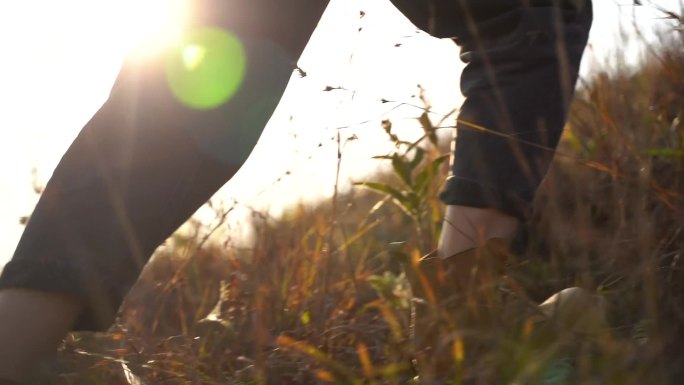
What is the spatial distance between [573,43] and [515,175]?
270 millimetres

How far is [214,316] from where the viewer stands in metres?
1.95

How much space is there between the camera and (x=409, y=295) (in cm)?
184

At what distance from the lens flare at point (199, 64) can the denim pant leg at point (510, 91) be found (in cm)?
41

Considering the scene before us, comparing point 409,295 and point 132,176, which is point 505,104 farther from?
point 132,176

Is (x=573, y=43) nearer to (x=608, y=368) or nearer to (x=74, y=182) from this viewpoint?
(x=608, y=368)

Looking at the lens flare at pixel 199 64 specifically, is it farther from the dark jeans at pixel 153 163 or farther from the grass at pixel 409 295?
the grass at pixel 409 295

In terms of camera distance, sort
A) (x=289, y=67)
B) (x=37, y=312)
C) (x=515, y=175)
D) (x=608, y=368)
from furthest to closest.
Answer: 1. (x=515, y=175)
2. (x=289, y=67)
3. (x=37, y=312)
4. (x=608, y=368)

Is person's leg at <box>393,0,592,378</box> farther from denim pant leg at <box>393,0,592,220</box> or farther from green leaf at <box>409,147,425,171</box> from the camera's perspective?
green leaf at <box>409,147,425,171</box>

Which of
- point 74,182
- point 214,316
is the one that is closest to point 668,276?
point 214,316

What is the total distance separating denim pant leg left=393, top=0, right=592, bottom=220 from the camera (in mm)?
1633

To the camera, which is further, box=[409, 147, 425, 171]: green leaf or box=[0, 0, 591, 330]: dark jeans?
box=[409, 147, 425, 171]: green leaf

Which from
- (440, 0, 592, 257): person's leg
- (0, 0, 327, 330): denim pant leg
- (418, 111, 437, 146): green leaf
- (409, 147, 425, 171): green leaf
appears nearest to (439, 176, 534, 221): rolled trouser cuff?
(440, 0, 592, 257): person's leg

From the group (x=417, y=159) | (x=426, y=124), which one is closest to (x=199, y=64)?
(x=426, y=124)

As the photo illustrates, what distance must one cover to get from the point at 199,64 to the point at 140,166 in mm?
182
